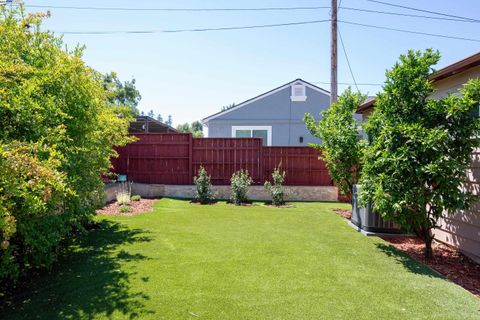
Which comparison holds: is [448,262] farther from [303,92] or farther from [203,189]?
[303,92]

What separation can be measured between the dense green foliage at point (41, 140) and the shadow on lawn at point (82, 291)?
28 centimetres

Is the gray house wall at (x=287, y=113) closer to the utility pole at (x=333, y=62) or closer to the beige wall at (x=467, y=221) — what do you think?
the utility pole at (x=333, y=62)

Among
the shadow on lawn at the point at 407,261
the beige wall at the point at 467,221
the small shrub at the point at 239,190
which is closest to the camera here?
the shadow on lawn at the point at 407,261

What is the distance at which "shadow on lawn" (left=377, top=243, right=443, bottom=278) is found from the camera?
13.4ft

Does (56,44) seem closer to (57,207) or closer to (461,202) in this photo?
(57,207)

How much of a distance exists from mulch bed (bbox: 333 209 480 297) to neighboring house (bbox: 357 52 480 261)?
0.15 meters

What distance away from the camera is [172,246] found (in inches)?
197

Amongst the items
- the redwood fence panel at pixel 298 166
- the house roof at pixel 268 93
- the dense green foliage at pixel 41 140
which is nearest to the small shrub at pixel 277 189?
the redwood fence panel at pixel 298 166

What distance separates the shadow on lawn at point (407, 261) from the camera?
13.4 ft

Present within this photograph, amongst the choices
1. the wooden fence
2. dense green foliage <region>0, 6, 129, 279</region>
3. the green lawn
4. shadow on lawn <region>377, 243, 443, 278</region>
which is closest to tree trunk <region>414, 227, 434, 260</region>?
shadow on lawn <region>377, 243, 443, 278</region>

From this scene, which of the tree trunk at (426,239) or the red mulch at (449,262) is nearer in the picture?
the red mulch at (449,262)

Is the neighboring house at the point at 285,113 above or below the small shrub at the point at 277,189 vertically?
above

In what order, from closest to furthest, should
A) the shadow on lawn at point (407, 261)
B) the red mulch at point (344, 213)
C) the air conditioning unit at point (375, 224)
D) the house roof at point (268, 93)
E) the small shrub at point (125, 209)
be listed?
the shadow on lawn at point (407, 261) → the air conditioning unit at point (375, 224) → the red mulch at point (344, 213) → the small shrub at point (125, 209) → the house roof at point (268, 93)

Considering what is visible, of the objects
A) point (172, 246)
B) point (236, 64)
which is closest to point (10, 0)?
point (172, 246)
